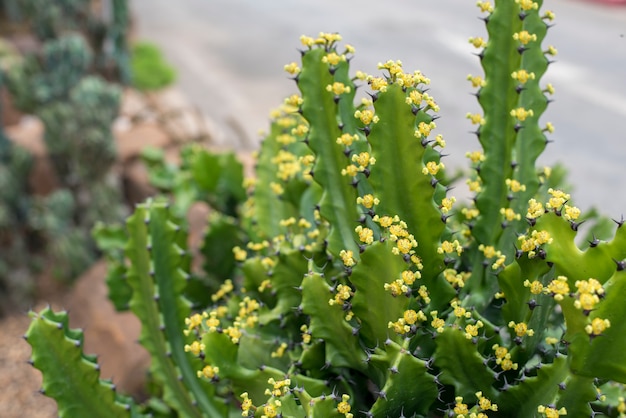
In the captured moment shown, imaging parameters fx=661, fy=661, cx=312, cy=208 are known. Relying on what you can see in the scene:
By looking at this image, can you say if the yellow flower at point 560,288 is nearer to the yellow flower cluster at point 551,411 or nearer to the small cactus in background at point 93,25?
the yellow flower cluster at point 551,411

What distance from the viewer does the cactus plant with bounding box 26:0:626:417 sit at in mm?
1371

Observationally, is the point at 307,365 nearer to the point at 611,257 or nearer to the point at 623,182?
the point at 611,257

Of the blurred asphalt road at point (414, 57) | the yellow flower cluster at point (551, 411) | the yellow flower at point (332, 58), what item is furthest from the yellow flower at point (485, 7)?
the yellow flower cluster at point (551, 411)

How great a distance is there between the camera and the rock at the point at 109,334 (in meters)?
3.24

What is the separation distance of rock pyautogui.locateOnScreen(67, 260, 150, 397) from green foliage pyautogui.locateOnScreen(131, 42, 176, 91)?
4.50 metres

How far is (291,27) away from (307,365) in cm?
737

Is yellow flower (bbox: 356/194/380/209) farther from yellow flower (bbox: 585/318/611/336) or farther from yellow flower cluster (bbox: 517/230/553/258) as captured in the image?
yellow flower (bbox: 585/318/611/336)

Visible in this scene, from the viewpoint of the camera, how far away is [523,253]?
147 centimetres

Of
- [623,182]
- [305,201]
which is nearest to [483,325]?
[305,201]

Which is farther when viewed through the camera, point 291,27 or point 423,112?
point 291,27

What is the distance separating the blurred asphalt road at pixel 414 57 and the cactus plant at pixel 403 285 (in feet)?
0.92

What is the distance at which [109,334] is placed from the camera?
3475 mm

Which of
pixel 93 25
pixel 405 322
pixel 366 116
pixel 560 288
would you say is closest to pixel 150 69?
pixel 93 25

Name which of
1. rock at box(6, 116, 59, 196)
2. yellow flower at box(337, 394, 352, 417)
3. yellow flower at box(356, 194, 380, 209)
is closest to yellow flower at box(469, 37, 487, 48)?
yellow flower at box(356, 194, 380, 209)
